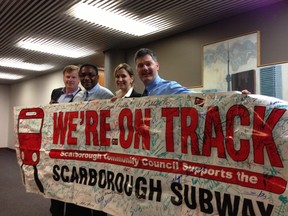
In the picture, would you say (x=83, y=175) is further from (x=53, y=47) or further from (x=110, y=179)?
(x=53, y=47)

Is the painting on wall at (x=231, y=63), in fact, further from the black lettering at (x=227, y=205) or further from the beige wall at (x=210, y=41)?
the black lettering at (x=227, y=205)

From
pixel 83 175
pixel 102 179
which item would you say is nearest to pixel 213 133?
pixel 102 179

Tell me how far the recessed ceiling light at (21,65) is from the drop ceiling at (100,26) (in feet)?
3.43

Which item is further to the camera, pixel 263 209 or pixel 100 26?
pixel 100 26

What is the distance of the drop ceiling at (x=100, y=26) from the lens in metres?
2.86

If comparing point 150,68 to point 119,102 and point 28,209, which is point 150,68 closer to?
point 119,102

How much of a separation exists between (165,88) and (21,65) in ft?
18.8

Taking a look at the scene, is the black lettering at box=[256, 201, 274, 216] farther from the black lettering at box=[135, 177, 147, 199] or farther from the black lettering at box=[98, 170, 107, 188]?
the black lettering at box=[98, 170, 107, 188]

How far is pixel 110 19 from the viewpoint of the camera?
333 cm

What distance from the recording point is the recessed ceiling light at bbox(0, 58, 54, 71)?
5801 mm

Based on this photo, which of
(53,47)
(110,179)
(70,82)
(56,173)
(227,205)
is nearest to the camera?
(227,205)

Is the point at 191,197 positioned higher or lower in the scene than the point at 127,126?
lower

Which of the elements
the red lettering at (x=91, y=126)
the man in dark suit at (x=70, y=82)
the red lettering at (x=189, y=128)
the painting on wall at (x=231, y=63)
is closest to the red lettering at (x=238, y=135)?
the red lettering at (x=189, y=128)

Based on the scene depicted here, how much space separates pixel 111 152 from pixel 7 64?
573cm
